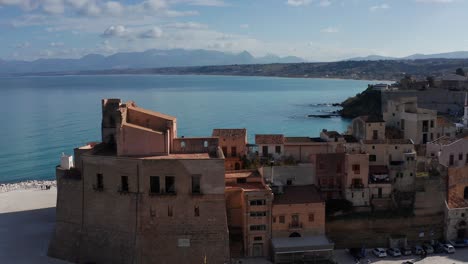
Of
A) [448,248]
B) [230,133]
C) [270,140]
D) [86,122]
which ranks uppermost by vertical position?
[230,133]

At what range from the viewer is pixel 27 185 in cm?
4631

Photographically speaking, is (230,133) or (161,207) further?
(230,133)

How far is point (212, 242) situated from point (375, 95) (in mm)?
64352

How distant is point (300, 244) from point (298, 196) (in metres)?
2.77

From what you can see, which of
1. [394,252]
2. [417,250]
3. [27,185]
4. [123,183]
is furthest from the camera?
[27,185]

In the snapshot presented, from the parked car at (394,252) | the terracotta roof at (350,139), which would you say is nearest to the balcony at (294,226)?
the parked car at (394,252)

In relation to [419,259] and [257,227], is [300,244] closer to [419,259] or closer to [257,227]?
[257,227]

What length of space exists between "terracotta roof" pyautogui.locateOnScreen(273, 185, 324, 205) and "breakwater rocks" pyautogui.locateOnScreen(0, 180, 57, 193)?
24.4 meters

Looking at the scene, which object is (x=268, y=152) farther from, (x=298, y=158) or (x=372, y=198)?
Answer: (x=372, y=198)

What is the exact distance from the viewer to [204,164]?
2453 cm

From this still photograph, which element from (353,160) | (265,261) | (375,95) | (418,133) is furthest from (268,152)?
(375,95)

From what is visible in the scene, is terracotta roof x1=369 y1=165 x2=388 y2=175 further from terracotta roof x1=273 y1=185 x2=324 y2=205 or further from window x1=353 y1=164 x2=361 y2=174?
terracotta roof x1=273 y1=185 x2=324 y2=205

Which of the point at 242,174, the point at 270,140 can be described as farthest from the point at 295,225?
the point at 270,140

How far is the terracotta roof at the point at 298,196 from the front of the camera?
2669 cm
